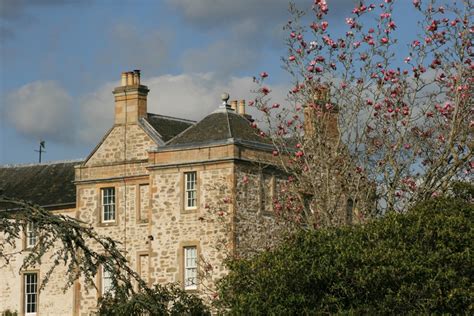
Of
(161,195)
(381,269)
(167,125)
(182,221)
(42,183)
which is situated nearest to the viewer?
(381,269)

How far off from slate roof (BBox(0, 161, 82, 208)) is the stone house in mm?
105

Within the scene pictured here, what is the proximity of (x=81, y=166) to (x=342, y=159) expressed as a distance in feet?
65.3

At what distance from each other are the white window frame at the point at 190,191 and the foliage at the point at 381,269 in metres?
16.7

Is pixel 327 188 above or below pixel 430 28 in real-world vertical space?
below

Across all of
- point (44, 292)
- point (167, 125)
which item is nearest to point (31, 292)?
point (44, 292)

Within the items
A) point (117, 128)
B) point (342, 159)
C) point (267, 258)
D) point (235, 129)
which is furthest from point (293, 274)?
point (117, 128)

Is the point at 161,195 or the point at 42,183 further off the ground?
the point at 42,183

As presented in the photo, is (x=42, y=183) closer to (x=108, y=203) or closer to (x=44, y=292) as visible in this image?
(x=44, y=292)

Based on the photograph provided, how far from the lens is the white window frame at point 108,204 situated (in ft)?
154

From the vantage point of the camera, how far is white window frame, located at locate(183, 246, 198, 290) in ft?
139

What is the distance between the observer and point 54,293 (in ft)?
159

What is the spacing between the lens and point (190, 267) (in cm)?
4291

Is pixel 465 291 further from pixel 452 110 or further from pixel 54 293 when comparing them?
pixel 54 293

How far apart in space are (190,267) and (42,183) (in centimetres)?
1264
